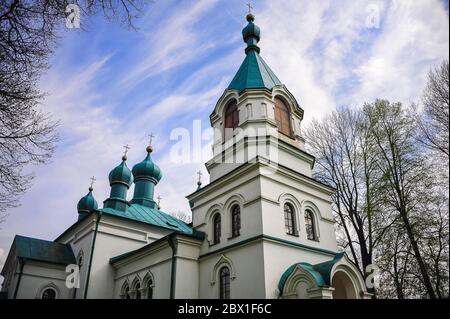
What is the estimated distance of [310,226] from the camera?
39.3 ft

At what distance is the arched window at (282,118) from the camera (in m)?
13.4

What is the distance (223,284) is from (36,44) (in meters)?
8.67

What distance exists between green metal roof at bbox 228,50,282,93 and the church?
0.23 feet

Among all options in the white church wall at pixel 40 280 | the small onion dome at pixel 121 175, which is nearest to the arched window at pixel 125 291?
the white church wall at pixel 40 280

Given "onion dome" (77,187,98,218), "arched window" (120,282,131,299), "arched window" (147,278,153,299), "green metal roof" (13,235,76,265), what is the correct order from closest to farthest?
"arched window" (147,278,153,299) → "arched window" (120,282,131,299) → "green metal roof" (13,235,76,265) → "onion dome" (77,187,98,218)

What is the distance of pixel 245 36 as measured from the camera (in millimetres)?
16828

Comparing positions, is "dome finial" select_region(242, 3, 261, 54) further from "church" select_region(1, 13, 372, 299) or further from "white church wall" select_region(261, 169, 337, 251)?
"white church wall" select_region(261, 169, 337, 251)

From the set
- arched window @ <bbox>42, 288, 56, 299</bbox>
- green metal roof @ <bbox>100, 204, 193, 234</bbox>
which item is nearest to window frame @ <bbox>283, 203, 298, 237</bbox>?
green metal roof @ <bbox>100, 204, 193, 234</bbox>

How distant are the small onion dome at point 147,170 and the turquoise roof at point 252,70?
10904mm

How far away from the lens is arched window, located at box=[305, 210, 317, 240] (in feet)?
38.5

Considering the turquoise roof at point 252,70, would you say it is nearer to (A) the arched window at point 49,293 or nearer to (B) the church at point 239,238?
(B) the church at point 239,238

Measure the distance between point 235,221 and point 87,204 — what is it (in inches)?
670
